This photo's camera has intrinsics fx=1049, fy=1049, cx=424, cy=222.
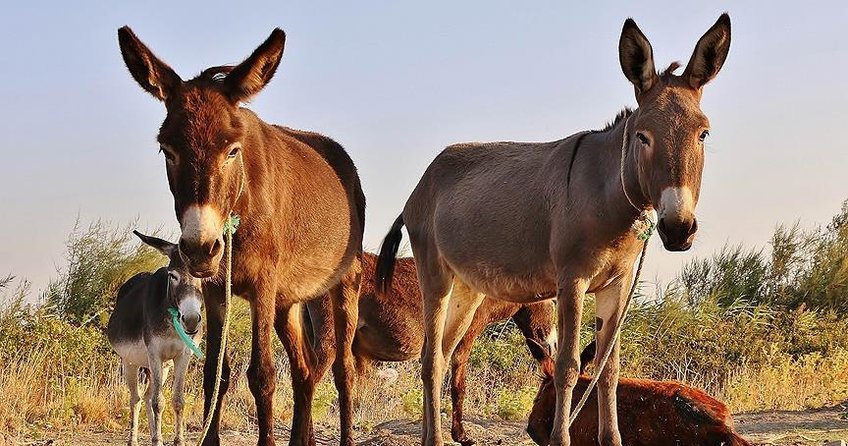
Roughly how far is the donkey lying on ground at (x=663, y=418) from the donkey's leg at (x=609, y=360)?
687 millimetres

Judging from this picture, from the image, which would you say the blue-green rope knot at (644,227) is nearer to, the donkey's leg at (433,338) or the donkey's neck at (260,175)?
the donkey's leg at (433,338)

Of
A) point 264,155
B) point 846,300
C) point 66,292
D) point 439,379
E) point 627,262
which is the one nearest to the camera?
point 627,262

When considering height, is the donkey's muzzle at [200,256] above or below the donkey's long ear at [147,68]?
below

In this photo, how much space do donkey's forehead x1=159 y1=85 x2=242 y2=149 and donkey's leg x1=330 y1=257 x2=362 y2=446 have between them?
8.29 ft

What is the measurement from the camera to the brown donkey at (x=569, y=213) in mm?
5312

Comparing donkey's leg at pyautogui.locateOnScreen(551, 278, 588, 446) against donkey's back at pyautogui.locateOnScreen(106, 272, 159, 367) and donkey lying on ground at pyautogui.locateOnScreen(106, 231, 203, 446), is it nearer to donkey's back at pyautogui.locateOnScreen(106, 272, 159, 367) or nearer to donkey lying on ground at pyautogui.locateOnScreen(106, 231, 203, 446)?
donkey lying on ground at pyautogui.locateOnScreen(106, 231, 203, 446)

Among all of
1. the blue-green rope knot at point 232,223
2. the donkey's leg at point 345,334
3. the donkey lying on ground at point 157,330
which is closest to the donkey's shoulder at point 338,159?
the donkey's leg at point 345,334

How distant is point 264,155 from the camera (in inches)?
260

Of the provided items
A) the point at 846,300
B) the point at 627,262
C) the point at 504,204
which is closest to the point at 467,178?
the point at 504,204

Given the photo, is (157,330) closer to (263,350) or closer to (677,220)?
(263,350)

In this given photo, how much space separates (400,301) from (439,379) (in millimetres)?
4016

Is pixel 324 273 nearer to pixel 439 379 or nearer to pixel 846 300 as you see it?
pixel 439 379

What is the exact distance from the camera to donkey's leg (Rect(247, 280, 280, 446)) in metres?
6.28

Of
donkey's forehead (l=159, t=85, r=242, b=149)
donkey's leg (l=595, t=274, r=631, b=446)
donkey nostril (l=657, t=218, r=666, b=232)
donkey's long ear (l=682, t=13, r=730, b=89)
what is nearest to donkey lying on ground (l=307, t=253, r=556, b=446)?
donkey's leg (l=595, t=274, r=631, b=446)
